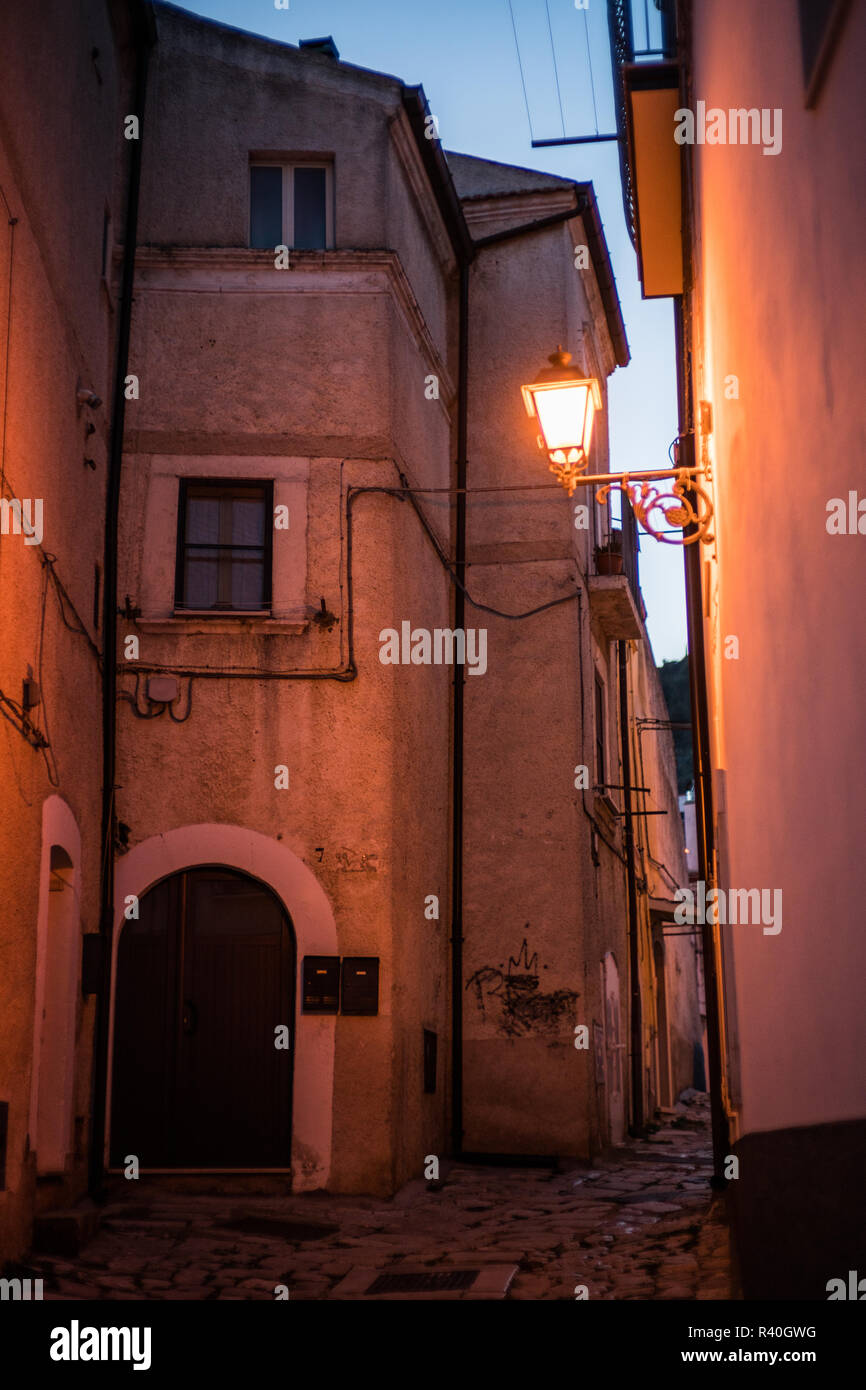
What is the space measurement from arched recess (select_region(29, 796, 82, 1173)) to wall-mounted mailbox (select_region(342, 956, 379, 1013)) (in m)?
2.04

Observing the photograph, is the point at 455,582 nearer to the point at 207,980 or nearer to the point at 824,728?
the point at 207,980

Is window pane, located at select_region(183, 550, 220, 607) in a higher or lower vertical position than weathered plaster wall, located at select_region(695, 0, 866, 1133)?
higher

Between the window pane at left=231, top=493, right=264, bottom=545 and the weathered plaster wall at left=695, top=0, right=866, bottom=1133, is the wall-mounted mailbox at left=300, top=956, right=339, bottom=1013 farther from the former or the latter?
the weathered plaster wall at left=695, top=0, right=866, bottom=1133

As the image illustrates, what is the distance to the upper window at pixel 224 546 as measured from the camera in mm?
12164

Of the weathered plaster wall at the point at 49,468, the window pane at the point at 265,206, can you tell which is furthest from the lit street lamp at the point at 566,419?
the window pane at the point at 265,206

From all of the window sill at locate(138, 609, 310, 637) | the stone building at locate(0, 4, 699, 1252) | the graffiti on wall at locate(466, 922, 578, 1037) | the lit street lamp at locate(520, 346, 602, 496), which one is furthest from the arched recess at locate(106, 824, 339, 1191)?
the lit street lamp at locate(520, 346, 602, 496)

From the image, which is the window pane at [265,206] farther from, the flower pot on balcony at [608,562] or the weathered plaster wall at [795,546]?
the weathered plaster wall at [795,546]

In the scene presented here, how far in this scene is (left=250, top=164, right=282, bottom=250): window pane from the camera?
13039 millimetres

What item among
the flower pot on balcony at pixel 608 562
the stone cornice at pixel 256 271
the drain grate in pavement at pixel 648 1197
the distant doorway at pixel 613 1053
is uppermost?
the stone cornice at pixel 256 271

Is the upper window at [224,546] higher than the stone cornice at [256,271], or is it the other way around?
the stone cornice at [256,271]

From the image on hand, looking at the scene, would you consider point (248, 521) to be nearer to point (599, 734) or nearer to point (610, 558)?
point (610, 558)

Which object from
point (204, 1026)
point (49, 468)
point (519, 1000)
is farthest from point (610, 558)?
point (49, 468)

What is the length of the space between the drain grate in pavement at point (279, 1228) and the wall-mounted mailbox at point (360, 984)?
1748 millimetres
